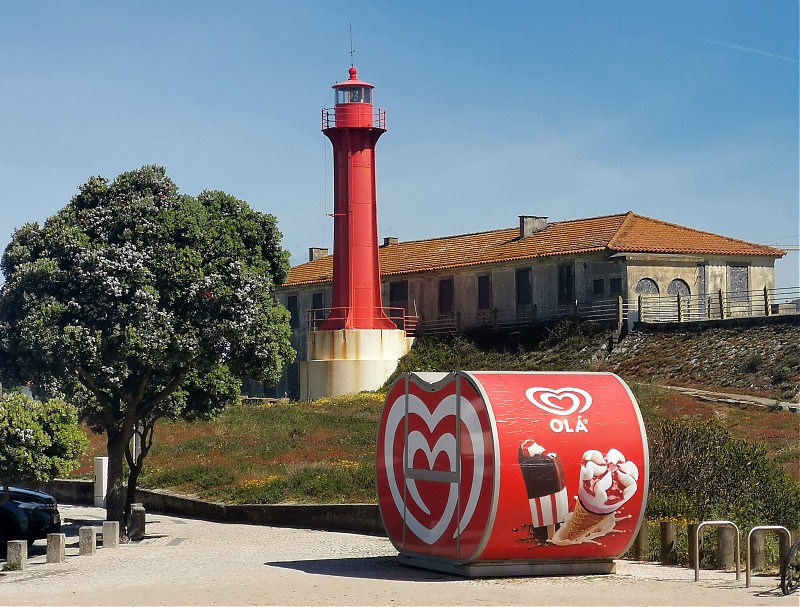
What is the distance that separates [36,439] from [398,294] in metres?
36.5

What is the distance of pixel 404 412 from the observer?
19562 mm

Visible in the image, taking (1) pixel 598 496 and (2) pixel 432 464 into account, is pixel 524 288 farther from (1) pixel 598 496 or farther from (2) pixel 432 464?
(1) pixel 598 496

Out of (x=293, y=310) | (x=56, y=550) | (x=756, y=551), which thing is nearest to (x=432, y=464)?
(x=756, y=551)

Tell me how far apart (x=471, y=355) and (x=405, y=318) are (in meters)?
5.16

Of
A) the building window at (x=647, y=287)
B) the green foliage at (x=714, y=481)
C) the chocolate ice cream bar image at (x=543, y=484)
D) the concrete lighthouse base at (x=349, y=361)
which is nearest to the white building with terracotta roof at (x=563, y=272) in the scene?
the building window at (x=647, y=287)

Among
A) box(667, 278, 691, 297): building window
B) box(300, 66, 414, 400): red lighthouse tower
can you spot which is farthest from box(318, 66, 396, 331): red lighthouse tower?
box(667, 278, 691, 297): building window

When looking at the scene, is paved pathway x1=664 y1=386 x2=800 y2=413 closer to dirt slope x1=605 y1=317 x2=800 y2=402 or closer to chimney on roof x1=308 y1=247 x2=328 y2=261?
dirt slope x1=605 y1=317 x2=800 y2=402

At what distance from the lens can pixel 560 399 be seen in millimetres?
18109

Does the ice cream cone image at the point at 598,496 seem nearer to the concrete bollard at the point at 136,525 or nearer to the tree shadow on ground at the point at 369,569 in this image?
the tree shadow on ground at the point at 369,569

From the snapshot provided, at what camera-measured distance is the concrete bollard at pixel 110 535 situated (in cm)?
2400

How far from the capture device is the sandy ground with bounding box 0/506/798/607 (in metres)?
15.9

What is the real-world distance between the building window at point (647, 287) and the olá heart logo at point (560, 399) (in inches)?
1225

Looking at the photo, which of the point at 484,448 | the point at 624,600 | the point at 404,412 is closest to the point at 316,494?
the point at 404,412

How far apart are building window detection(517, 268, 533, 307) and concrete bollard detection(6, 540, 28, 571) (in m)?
33.5
